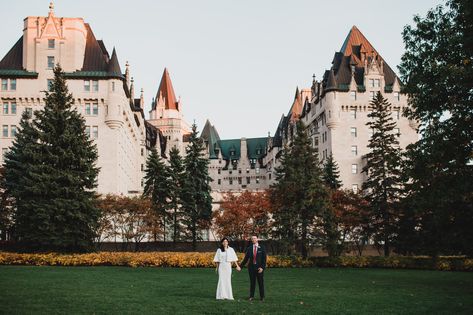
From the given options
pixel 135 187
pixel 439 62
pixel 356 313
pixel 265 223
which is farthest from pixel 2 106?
pixel 356 313

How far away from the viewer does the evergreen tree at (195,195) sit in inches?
2036

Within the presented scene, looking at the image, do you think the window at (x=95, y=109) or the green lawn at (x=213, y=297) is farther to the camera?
the window at (x=95, y=109)

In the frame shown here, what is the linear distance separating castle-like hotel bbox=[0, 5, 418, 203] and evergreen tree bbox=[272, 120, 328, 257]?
28.0 m

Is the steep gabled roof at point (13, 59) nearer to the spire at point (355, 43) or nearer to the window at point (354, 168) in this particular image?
the spire at point (355, 43)

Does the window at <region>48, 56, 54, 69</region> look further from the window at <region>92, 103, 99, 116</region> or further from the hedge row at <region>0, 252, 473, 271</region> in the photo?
the hedge row at <region>0, 252, 473, 271</region>

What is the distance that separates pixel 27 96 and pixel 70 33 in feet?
29.2

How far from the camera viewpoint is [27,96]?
6266cm

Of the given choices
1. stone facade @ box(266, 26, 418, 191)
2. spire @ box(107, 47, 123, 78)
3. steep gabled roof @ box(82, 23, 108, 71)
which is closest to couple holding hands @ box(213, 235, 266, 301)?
spire @ box(107, 47, 123, 78)

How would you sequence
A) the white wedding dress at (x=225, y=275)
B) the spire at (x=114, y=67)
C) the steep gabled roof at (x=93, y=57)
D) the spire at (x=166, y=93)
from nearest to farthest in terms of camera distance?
the white wedding dress at (x=225, y=275) → the spire at (x=114, y=67) → the steep gabled roof at (x=93, y=57) → the spire at (x=166, y=93)

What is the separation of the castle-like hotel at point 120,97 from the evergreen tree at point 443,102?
42.6 meters

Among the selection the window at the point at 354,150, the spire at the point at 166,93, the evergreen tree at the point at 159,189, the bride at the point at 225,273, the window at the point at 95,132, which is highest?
the spire at the point at 166,93

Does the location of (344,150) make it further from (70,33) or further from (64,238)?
(64,238)

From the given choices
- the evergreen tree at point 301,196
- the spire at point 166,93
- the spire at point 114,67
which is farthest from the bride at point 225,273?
the spire at point 166,93

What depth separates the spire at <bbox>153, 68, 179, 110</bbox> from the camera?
11988cm
